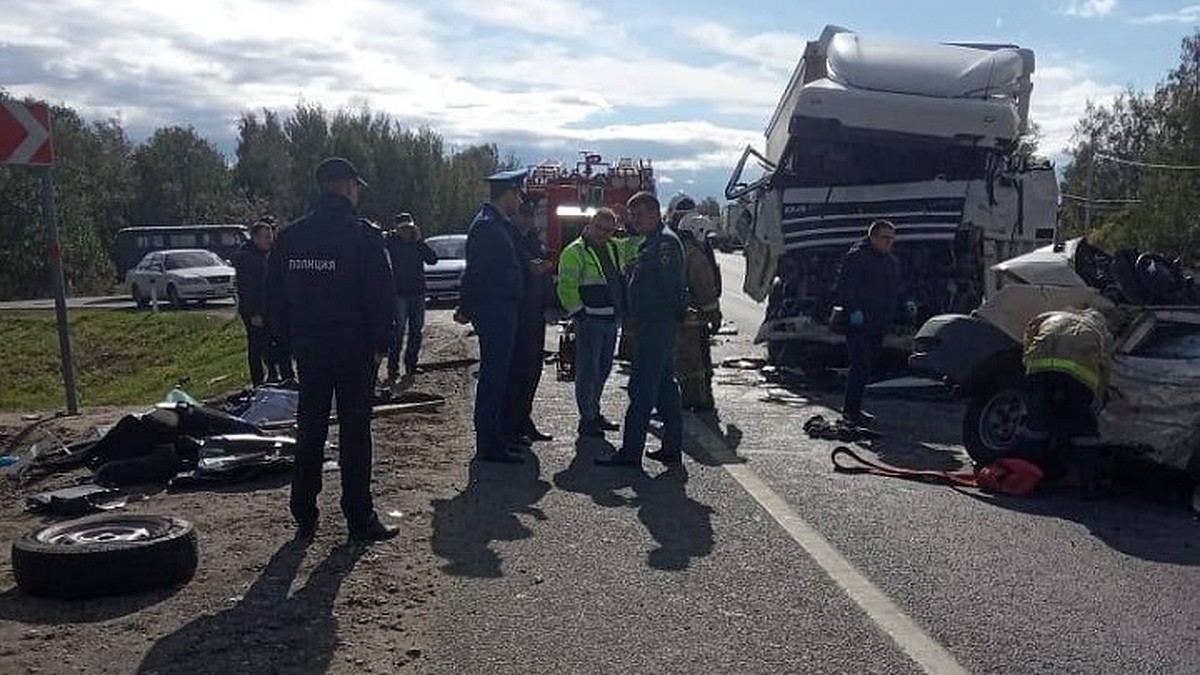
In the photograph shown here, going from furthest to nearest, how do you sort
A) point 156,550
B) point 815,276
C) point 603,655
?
point 815,276
point 156,550
point 603,655

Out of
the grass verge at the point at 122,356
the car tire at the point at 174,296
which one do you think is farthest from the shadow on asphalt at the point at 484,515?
the car tire at the point at 174,296

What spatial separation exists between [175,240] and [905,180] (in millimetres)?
33867

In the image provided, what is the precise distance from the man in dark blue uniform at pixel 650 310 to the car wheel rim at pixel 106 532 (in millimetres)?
3605

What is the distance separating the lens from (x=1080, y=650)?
5297 millimetres

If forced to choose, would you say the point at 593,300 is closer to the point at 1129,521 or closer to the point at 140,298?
the point at 1129,521

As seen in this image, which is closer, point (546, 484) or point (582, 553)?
point (582, 553)

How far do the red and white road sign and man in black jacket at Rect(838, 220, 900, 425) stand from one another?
689cm

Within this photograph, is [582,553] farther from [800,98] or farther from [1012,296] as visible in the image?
[800,98]

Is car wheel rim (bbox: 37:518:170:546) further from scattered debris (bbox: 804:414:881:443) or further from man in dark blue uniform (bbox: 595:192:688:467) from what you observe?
scattered debris (bbox: 804:414:881:443)

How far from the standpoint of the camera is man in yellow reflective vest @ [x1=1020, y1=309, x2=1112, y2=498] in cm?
823

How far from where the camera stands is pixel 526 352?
10047 millimetres

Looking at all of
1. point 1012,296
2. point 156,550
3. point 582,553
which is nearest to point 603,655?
point 582,553

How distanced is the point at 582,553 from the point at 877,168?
8804 millimetres

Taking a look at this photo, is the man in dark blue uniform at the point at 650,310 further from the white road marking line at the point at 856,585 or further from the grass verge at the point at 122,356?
the grass verge at the point at 122,356
